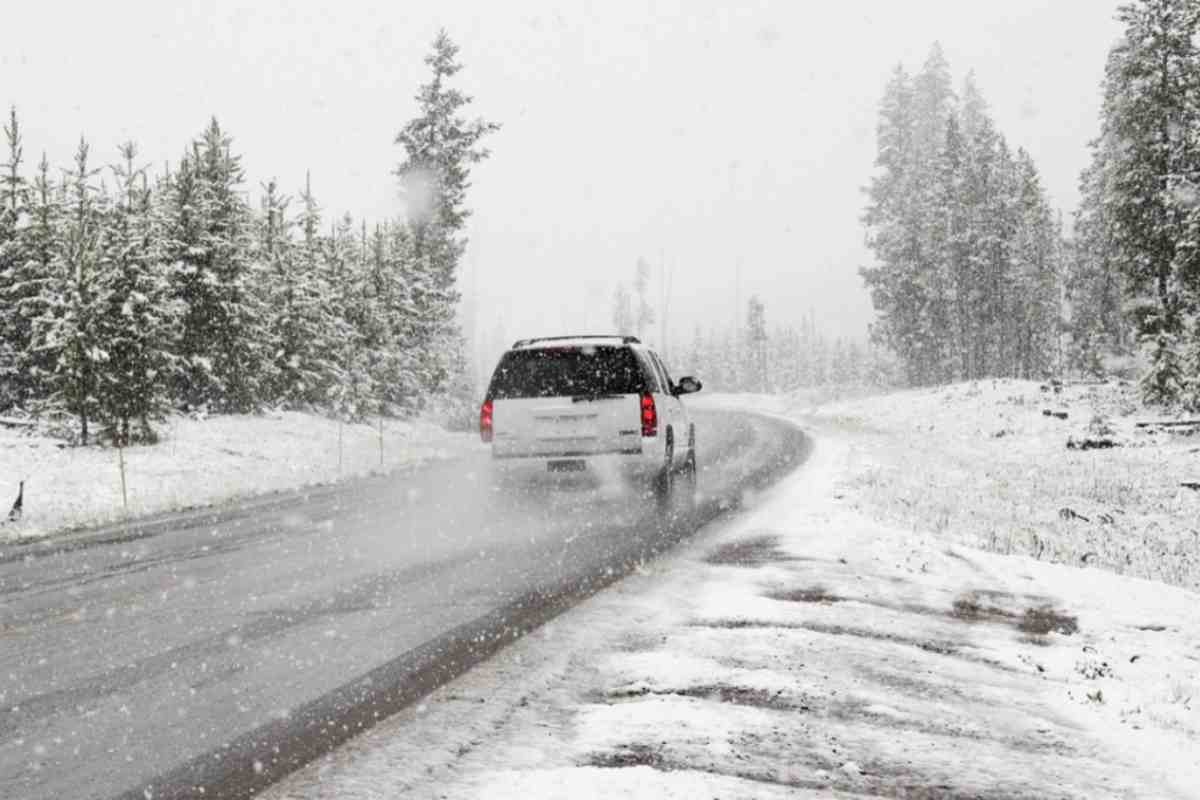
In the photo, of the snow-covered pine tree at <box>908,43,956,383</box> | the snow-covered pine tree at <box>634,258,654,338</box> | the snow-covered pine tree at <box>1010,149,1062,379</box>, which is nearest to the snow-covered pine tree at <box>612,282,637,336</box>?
the snow-covered pine tree at <box>634,258,654,338</box>

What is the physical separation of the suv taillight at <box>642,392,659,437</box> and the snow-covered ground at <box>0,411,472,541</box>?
5967mm

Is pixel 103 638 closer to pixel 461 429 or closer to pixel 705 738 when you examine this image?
pixel 705 738

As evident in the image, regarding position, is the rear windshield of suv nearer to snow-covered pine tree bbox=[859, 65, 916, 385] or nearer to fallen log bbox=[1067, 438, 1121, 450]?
fallen log bbox=[1067, 438, 1121, 450]

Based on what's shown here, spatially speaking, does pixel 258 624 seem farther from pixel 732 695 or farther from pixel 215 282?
pixel 215 282

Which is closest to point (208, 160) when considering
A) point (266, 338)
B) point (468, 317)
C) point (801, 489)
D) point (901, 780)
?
point (266, 338)

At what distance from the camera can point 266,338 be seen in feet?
90.3

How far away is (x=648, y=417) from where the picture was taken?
12.0m

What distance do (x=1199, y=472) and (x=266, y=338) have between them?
2336 centimetres

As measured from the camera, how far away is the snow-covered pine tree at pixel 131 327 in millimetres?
19938

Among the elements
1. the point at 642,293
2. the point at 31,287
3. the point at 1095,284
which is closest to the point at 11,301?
the point at 31,287

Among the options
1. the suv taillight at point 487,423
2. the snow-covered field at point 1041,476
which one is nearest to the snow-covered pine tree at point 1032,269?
the snow-covered field at point 1041,476

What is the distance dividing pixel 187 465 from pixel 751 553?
14.5 metres

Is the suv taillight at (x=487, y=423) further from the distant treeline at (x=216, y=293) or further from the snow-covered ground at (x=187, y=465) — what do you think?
the distant treeline at (x=216, y=293)

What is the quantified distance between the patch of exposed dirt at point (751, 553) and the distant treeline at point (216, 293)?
1408cm
